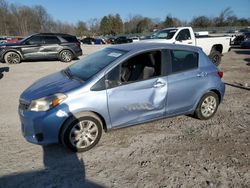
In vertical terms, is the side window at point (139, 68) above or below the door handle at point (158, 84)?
above

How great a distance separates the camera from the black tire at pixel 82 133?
396cm

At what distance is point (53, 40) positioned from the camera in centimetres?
1494

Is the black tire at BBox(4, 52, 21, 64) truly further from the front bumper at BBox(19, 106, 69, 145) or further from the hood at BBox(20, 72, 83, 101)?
the front bumper at BBox(19, 106, 69, 145)

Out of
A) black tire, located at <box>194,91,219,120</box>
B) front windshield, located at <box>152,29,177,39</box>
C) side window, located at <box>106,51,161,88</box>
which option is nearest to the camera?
side window, located at <box>106,51,161,88</box>

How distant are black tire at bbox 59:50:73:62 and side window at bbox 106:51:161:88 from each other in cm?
1114

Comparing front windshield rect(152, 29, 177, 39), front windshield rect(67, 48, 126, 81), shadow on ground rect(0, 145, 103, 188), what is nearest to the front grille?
shadow on ground rect(0, 145, 103, 188)

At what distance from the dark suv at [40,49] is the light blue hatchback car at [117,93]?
10.4 metres

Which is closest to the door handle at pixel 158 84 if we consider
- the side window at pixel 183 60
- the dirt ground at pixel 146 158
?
the side window at pixel 183 60

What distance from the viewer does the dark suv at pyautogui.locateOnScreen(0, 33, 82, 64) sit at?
47.1 feet

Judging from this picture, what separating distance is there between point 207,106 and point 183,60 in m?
1.14

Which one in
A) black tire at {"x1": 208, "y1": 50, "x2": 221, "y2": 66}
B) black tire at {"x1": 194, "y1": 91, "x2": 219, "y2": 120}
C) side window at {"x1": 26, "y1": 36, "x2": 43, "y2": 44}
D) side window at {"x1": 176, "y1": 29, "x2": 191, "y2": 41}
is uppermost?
side window at {"x1": 26, "y1": 36, "x2": 43, "y2": 44}

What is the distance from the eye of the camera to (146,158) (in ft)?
12.9

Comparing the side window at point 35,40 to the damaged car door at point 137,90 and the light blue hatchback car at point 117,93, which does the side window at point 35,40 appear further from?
the damaged car door at point 137,90

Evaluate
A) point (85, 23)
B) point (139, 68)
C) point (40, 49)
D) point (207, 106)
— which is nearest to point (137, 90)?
point (139, 68)
